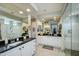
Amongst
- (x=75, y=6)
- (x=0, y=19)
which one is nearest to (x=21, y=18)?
(x=0, y=19)

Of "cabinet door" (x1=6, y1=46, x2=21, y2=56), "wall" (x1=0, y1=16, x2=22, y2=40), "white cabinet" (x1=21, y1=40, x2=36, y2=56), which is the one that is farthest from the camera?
"wall" (x1=0, y1=16, x2=22, y2=40)

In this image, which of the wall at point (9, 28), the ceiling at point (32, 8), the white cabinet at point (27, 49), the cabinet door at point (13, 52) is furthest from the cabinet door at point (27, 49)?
the ceiling at point (32, 8)

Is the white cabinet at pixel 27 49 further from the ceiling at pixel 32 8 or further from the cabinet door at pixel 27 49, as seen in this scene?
the ceiling at pixel 32 8

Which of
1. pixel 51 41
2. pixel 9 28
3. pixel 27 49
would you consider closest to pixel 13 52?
pixel 27 49

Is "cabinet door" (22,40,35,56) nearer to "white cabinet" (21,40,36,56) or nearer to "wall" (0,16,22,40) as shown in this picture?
"white cabinet" (21,40,36,56)

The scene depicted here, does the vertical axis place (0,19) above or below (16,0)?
below

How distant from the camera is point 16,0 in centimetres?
241

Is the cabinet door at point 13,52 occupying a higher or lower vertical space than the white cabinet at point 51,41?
higher

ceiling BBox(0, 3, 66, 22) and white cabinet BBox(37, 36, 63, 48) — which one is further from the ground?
ceiling BBox(0, 3, 66, 22)

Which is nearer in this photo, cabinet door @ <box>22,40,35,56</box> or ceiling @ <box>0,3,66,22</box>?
cabinet door @ <box>22,40,35,56</box>

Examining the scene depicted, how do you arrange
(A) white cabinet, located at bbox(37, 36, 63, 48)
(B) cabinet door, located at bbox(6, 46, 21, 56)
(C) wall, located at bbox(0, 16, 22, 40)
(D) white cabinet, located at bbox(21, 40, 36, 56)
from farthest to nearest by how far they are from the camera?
(A) white cabinet, located at bbox(37, 36, 63, 48)
(C) wall, located at bbox(0, 16, 22, 40)
(D) white cabinet, located at bbox(21, 40, 36, 56)
(B) cabinet door, located at bbox(6, 46, 21, 56)

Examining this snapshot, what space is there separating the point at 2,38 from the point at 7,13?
3.07 feet

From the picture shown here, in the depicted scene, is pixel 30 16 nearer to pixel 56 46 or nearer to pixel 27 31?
pixel 27 31

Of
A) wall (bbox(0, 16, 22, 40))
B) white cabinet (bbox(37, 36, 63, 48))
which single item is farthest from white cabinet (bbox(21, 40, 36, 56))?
white cabinet (bbox(37, 36, 63, 48))
